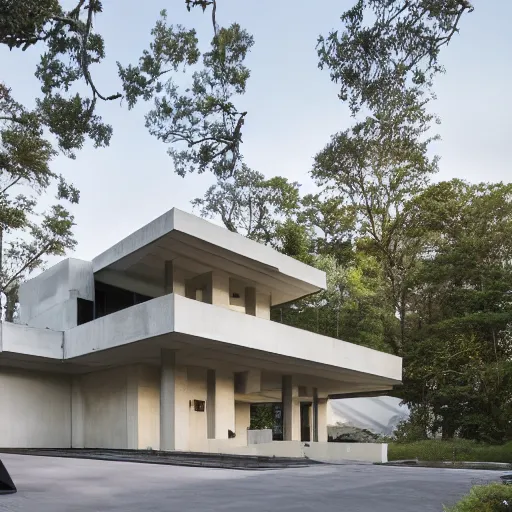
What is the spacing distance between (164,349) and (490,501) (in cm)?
1198

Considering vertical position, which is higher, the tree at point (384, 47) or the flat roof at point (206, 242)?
the tree at point (384, 47)

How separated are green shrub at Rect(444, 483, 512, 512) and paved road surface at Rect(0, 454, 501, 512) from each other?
124 cm

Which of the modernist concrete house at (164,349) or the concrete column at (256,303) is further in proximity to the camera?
the concrete column at (256,303)

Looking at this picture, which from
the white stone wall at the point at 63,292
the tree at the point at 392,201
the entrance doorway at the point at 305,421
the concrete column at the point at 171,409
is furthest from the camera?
the entrance doorway at the point at 305,421

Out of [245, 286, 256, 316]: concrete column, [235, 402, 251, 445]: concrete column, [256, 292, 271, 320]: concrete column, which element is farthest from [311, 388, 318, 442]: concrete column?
[245, 286, 256, 316]: concrete column

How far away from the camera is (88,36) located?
1066 cm

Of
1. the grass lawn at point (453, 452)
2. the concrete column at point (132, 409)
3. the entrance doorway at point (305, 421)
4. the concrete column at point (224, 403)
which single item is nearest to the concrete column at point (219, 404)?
the concrete column at point (224, 403)

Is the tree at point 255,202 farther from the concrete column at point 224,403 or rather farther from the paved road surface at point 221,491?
the paved road surface at point 221,491

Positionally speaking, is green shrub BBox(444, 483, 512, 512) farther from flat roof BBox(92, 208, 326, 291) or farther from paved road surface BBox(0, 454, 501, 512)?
flat roof BBox(92, 208, 326, 291)

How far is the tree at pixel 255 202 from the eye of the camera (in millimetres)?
30078

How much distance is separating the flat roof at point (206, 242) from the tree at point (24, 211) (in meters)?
4.07

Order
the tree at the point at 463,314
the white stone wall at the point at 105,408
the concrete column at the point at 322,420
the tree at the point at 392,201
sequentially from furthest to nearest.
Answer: the tree at the point at 392,201 < the concrete column at the point at 322,420 < the tree at the point at 463,314 < the white stone wall at the point at 105,408

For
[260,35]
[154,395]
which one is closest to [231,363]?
[154,395]

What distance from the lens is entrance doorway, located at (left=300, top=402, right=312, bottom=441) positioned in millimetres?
28066
